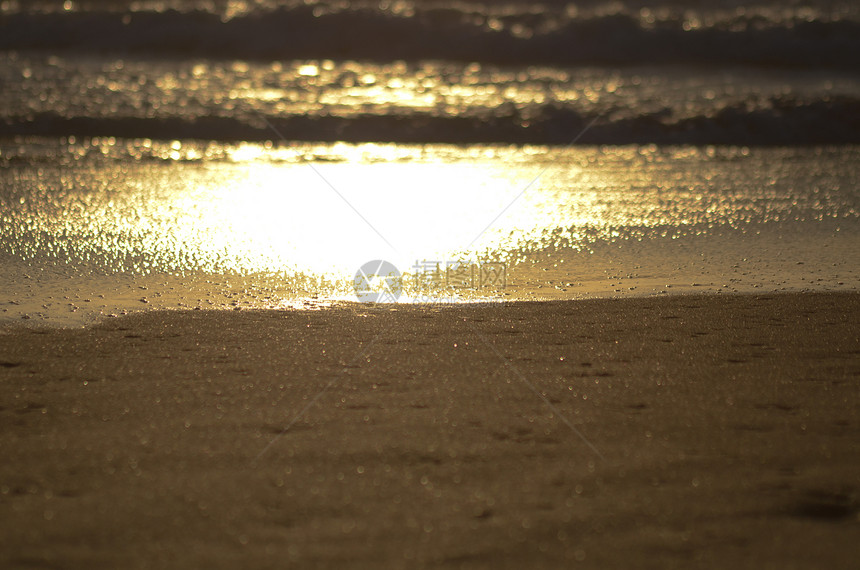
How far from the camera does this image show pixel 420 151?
7516 mm

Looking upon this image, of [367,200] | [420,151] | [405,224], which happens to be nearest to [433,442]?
[405,224]

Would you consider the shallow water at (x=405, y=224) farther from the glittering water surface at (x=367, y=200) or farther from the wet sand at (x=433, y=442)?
the wet sand at (x=433, y=442)

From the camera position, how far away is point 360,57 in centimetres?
1268

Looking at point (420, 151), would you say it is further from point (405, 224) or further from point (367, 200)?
point (405, 224)

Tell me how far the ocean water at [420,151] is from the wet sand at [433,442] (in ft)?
1.84

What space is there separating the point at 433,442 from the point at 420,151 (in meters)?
5.66

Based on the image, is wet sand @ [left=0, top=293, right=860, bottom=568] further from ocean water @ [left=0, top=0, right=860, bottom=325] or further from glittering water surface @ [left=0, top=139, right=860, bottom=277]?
glittering water surface @ [left=0, top=139, right=860, bottom=277]

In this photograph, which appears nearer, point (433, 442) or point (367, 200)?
point (433, 442)

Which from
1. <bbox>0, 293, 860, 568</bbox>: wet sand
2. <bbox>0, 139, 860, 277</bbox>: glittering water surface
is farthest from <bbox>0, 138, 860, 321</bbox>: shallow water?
<bbox>0, 293, 860, 568</bbox>: wet sand

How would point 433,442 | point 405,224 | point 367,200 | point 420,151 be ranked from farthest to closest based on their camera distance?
point 420,151 → point 367,200 → point 405,224 → point 433,442

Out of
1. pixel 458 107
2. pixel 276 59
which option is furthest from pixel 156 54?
pixel 458 107

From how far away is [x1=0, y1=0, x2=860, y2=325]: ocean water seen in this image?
12.8 feet

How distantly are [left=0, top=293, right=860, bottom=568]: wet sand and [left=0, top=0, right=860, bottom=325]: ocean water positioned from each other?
561 millimetres

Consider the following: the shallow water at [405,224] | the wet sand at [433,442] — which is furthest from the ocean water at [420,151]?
the wet sand at [433,442]
